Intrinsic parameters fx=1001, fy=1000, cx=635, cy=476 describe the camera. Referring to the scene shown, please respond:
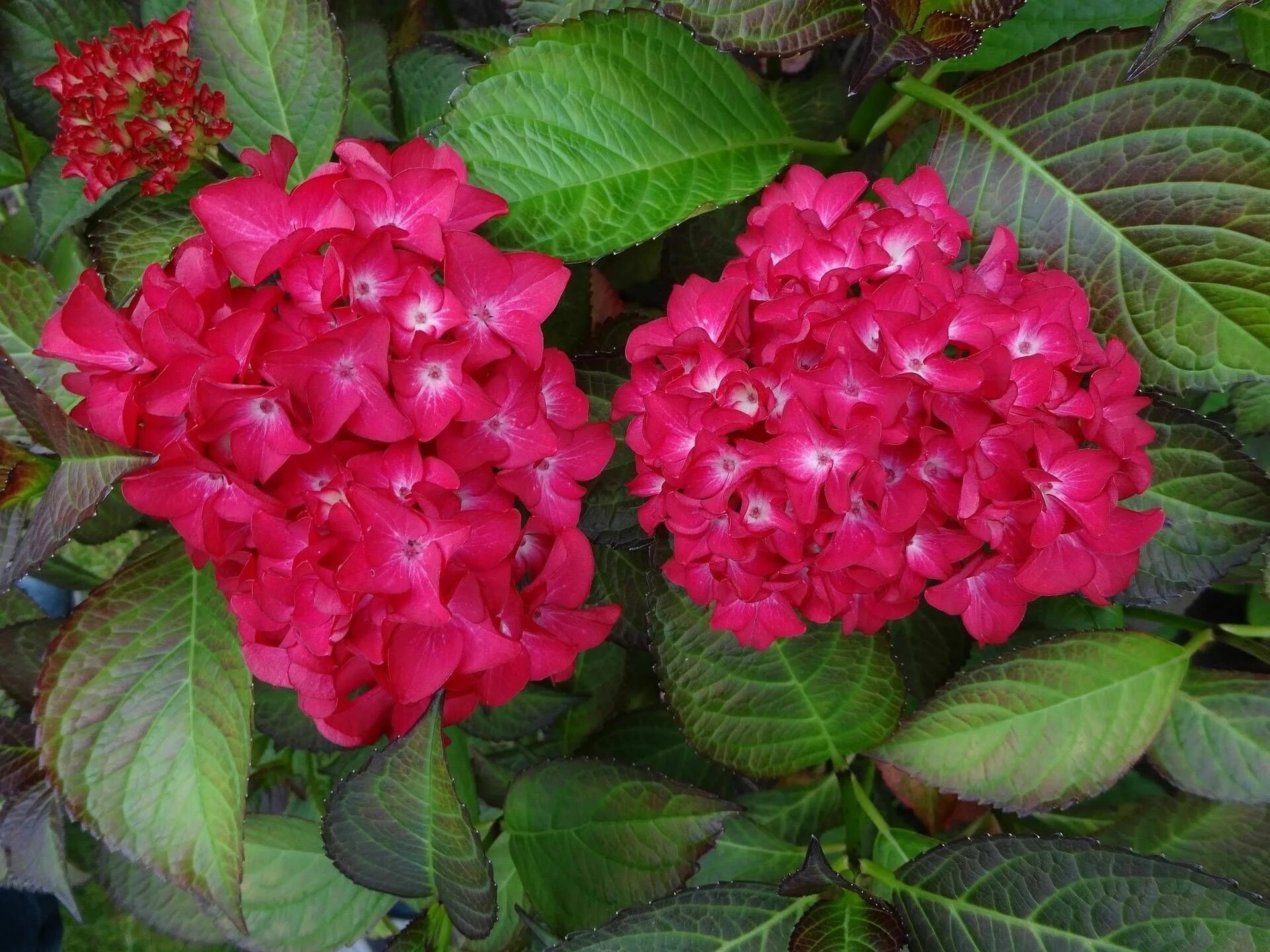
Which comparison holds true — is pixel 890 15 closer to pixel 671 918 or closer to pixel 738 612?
pixel 738 612

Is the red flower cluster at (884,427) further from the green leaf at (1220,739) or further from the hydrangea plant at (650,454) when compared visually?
the green leaf at (1220,739)

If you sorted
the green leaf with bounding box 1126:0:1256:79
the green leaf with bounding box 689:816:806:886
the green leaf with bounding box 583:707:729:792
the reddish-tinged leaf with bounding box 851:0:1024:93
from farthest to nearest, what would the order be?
the green leaf with bounding box 583:707:729:792, the green leaf with bounding box 689:816:806:886, the reddish-tinged leaf with bounding box 851:0:1024:93, the green leaf with bounding box 1126:0:1256:79

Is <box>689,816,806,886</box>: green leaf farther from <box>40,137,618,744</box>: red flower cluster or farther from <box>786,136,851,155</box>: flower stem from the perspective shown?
<box>786,136,851,155</box>: flower stem

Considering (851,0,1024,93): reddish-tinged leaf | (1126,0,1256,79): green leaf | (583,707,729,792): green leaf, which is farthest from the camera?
(583,707,729,792): green leaf

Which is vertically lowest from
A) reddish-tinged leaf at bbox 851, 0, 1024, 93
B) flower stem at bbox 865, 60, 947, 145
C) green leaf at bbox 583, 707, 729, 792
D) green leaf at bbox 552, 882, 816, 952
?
green leaf at bbox 583, 707, 729, 792

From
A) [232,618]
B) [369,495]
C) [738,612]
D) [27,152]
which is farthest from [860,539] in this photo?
[27,152]

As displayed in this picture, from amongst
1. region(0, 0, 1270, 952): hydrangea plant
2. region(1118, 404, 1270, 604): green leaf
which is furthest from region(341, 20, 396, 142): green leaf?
region(1118, 404, 1270, 604): green leaf

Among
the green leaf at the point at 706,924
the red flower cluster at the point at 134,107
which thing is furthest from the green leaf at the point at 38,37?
the green leaf at the point at 706,924
